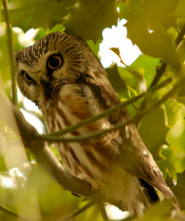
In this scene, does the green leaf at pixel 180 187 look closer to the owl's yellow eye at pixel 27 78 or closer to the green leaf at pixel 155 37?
the green leaf at pixel 155 37

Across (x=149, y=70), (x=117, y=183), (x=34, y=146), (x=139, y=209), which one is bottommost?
(x=139, y=209)

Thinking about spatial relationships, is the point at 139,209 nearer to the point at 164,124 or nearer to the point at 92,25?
the point at 164,124

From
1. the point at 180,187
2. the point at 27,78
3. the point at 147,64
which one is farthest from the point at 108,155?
the point at 27,78

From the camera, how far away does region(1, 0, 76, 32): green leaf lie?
217 cm

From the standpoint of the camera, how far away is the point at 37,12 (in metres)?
2.20

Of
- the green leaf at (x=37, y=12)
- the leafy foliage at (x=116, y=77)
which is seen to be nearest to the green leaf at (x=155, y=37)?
the leafy foliage at (x=116, y=77)

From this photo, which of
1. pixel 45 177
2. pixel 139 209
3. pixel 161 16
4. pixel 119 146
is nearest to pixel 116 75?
pixel 119 146

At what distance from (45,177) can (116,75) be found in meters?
1.19

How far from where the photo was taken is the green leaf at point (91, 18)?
1.95 m

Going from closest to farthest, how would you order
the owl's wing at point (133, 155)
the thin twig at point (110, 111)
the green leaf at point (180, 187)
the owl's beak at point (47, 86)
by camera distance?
1. the thin twig at point (110, 111)
2. the green leaf at point (180, 187)
3. the owl's wing at point (133, 155)
4. the owl's beak at point (47, 86)

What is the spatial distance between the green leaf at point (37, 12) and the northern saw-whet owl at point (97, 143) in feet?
2.08

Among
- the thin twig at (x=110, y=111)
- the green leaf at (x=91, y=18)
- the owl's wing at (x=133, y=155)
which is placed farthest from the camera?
the owl's wing at (x=133, y=155)

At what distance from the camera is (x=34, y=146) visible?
1.46 m

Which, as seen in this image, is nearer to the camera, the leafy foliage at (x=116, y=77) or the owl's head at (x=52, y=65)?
the leafy foliage at (x=116, y=77)
